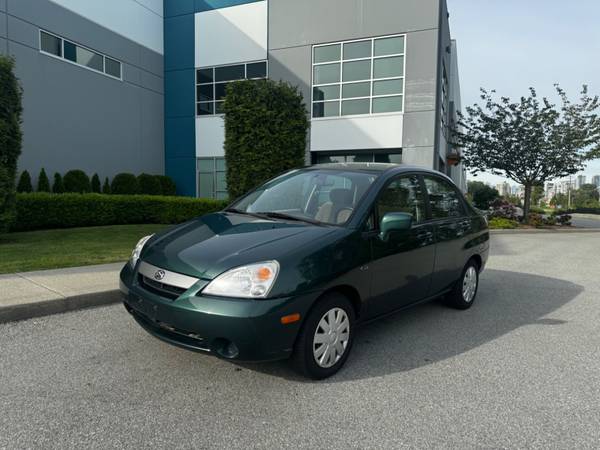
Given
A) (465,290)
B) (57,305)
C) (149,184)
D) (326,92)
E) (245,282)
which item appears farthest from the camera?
(149,184)

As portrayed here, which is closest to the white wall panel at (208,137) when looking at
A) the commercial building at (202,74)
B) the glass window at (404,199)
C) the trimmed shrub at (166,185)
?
the commercial building at (202,74)

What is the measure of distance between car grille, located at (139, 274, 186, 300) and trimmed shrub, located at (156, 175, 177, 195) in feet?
58.3

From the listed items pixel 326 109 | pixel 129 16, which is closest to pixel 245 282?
pixel 326 109

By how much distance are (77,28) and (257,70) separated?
7.26 metres

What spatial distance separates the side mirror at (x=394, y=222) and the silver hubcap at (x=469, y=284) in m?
2.01

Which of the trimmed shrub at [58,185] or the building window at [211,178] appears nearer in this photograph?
the trimmed shrub at [58,185]

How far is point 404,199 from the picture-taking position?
439 cm

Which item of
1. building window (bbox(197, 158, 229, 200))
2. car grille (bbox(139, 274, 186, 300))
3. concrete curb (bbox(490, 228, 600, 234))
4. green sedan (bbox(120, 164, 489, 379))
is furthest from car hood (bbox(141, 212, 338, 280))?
building window (bbox(197, 158, 229, 200))

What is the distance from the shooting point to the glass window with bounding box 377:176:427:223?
4.08 meters

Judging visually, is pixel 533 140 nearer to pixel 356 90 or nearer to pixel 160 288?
pixel 356 90

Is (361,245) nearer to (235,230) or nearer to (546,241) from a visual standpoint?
(235,230)

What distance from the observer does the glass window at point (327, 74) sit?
18.5 metres

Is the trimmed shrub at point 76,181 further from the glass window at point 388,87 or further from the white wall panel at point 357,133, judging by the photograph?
the glass window at point 388,87

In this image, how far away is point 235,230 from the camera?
3.69 m
